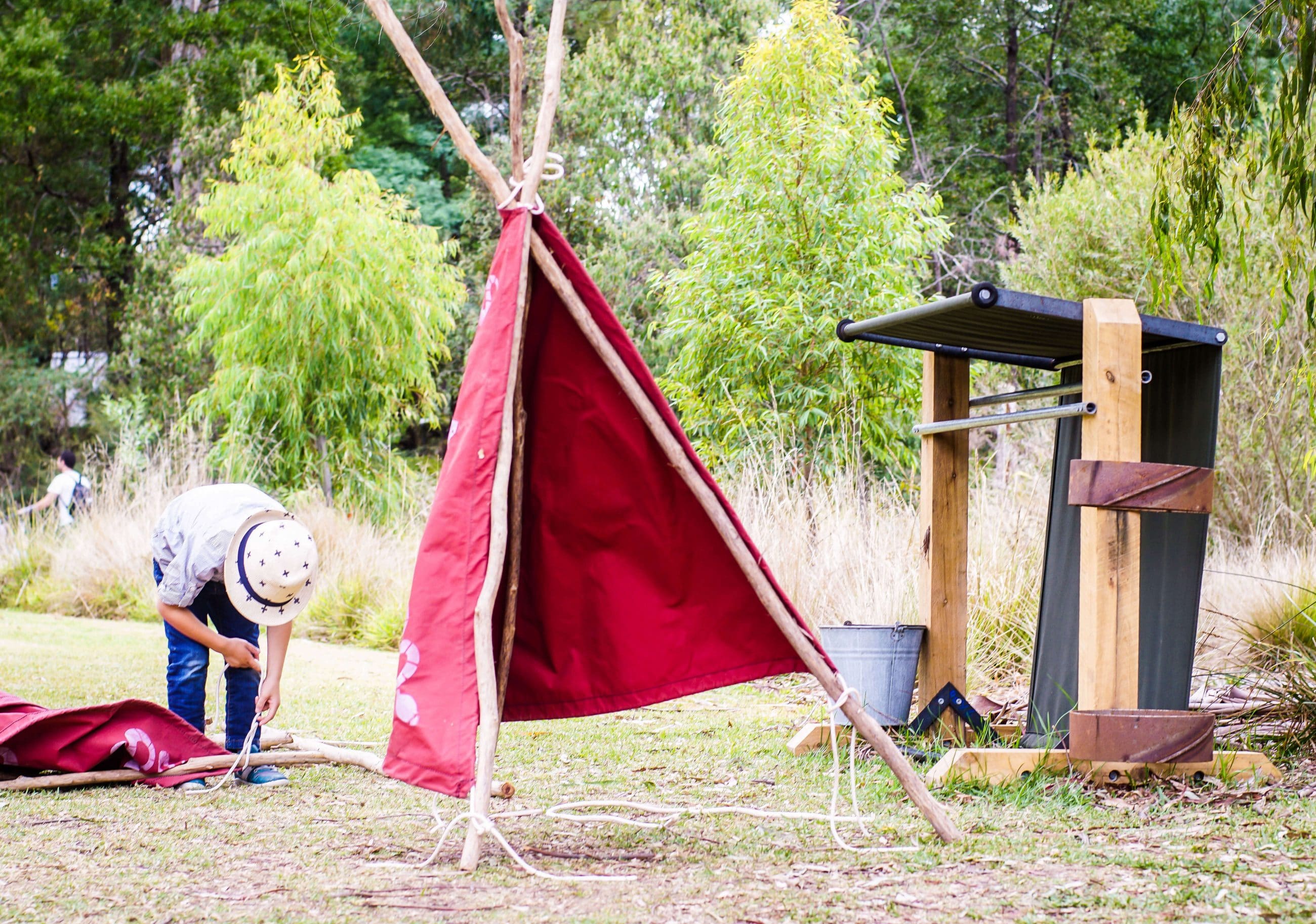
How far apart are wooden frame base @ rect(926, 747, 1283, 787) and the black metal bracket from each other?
0.61m

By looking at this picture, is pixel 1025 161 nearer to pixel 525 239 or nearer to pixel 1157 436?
pixel 1157 436

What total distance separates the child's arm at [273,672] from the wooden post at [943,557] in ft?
7.65

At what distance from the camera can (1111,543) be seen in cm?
380

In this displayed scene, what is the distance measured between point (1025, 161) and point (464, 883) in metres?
22.1

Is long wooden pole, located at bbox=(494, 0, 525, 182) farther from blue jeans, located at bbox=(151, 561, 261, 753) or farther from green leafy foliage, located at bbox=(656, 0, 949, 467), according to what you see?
green leafy foliage, located at bbox=(656, 0, 949, 467)

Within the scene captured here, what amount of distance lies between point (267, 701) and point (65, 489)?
1129cm

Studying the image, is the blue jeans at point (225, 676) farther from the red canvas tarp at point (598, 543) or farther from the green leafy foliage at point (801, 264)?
the green leafy foliage at point (801, 264)

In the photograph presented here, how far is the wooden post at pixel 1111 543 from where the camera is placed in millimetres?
3779

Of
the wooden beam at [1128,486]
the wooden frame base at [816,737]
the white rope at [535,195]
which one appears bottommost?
the wooden frame base at [816,737]

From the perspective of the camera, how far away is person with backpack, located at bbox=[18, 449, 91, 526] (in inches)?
521

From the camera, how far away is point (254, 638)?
15.0 ft

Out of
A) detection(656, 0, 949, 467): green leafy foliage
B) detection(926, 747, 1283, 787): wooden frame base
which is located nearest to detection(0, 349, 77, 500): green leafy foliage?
detection(656, 0, 949, 467): green leafy foliage

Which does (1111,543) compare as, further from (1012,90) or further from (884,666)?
(1012,90)

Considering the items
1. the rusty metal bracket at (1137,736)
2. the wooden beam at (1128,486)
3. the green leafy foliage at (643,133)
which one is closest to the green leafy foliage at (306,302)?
the green leafy foliage at (643,133)
